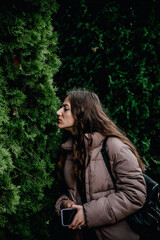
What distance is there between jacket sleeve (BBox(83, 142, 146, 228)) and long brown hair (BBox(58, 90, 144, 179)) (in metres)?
0.28

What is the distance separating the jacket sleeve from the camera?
71.7 inches

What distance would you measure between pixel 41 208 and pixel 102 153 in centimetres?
99

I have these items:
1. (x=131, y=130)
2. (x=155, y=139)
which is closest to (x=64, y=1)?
(x=131, y=130)

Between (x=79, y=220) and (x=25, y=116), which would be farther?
(x=25, y=116)

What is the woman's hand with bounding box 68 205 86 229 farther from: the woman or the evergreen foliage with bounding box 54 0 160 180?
the evergreen foliage with bounding box 54 0 160 180

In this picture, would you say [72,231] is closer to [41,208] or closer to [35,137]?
[41,208]

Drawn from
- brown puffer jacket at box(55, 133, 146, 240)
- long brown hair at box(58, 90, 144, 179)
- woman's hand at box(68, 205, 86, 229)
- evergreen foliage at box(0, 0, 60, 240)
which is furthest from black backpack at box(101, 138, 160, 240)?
evergreen foliage at box(0, 0, 60, 240)

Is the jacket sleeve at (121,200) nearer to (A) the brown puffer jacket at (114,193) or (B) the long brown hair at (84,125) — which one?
(A) the brown puffer jacket at (114,193)

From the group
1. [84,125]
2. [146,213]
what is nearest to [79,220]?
[146,213]

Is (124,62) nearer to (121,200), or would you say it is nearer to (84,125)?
(84,125)

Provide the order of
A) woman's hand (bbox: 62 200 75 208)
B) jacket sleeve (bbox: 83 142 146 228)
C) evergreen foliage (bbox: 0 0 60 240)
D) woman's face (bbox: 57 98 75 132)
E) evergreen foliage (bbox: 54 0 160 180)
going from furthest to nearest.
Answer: evergreen foliage (bbox: 54 0 160 180)
woman's face (bbox: 57 98 75 132)
woman's hand (bbox: 62 200 75 208)
evergreen foliage (bbox: 0 0 60 240)
jacket sleeve (bbox: 83 142 146 228)

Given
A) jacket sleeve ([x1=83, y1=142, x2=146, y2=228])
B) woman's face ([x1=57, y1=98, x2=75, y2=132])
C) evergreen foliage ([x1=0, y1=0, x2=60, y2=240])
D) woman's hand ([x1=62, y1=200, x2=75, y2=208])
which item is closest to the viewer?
jacket sleeve ([x1=83, y1=142, x2=146, y2=228])

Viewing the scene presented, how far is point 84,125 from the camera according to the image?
87.7 inches

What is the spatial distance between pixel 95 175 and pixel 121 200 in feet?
1.05
